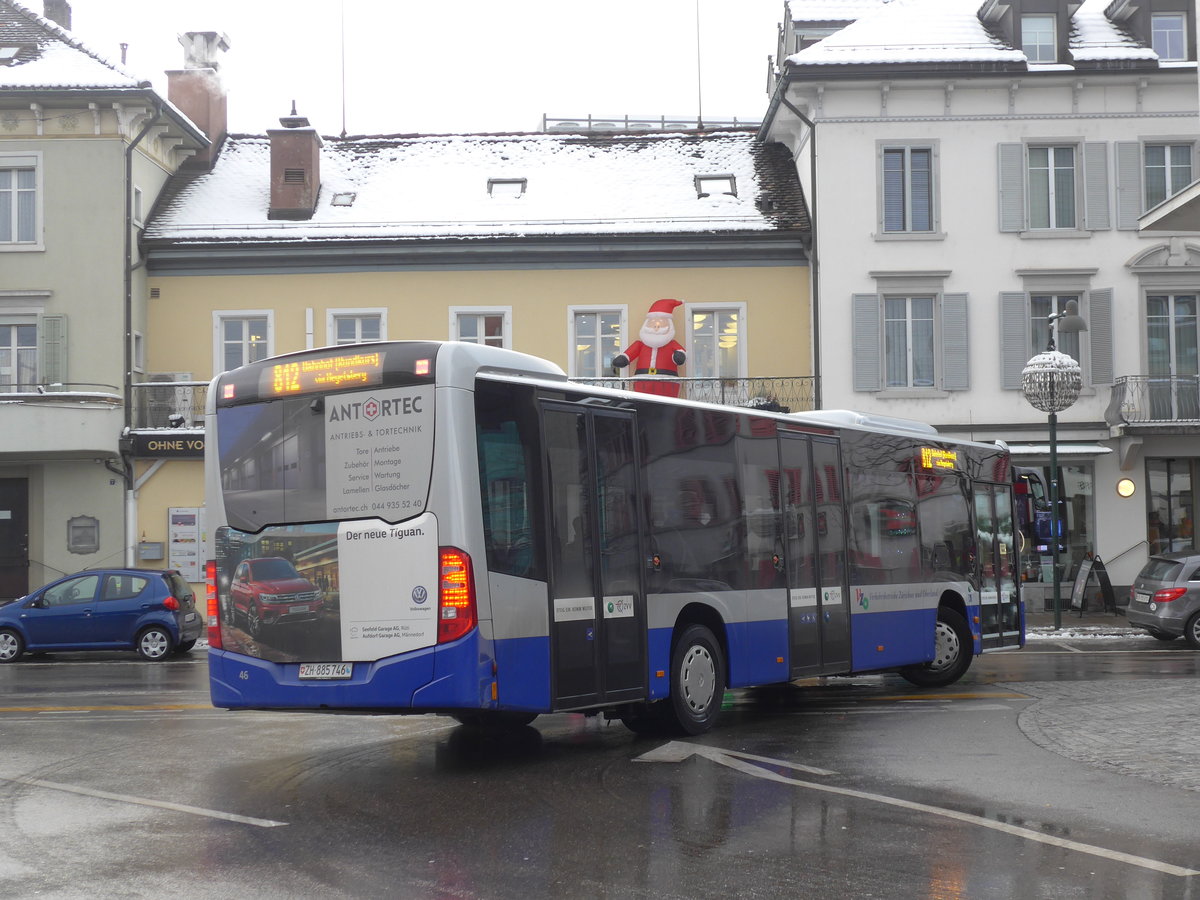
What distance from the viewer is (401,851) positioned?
7.42m

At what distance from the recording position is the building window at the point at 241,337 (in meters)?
30.0

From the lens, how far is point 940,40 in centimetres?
3005

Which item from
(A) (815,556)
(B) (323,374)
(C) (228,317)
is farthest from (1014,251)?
(B) (323,374)

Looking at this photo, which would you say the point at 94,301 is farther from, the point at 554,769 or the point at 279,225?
the point at 554,769

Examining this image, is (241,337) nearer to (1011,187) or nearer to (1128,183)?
(1011,187)

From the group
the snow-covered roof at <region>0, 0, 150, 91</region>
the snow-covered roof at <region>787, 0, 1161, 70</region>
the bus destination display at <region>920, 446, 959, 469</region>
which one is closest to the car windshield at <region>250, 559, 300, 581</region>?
the bus destination display at <region>920, 446, 959, 469</region>

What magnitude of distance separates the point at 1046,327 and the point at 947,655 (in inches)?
611

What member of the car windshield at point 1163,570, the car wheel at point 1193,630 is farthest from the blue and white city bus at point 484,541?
the car windshield at point 1163,570

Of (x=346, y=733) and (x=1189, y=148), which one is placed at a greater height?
(x=1189, y=148)

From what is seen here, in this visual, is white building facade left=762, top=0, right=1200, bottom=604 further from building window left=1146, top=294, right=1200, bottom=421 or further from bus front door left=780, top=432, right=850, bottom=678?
bus front door left=780, top=432, right=850, bottom=678

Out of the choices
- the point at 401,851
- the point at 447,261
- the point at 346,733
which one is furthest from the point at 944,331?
the point at 401,851

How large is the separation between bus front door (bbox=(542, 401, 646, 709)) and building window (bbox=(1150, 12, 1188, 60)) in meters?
23.8

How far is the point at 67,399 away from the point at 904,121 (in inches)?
707

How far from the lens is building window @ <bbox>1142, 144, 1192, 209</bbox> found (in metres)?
29.5
